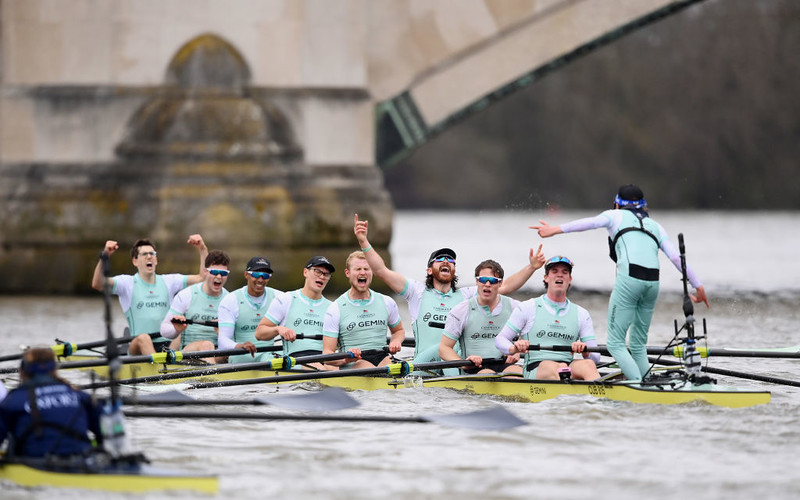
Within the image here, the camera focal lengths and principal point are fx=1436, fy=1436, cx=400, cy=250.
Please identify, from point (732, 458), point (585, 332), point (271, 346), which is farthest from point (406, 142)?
point (732, 458)

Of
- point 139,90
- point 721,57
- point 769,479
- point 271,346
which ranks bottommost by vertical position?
point 769,479

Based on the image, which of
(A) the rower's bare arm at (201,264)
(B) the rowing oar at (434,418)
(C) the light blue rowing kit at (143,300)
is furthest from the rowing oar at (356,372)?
(A) the rower's bare arm at (201,264)

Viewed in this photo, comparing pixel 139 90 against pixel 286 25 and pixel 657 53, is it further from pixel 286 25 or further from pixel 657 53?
pixel 657 53

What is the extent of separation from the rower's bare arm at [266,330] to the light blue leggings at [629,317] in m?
3.06

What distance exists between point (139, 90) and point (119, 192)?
1.47 m

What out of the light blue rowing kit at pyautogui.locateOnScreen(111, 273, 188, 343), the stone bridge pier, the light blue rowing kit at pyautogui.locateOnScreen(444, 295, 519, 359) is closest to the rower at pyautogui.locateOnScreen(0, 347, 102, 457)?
the light blue rowing kit at pyautogui.locateOnScreen(444, 295, 519, 359)

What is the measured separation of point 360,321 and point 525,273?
149 centimetres

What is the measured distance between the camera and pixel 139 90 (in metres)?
20.1

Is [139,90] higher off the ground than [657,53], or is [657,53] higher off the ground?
[657,53]

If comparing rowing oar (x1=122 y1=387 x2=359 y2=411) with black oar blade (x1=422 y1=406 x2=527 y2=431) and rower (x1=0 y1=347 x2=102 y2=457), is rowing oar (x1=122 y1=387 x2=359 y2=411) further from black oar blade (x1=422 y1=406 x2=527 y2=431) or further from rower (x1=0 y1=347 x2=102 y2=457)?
rower (x1=0 y1=347 x2=102 y2=457)

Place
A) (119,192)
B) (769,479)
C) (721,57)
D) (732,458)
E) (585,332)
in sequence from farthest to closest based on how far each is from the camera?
(721,57) → (119,192) → (585,332) → (732,458) → (769,479)

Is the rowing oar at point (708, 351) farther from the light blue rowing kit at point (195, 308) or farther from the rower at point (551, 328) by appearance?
the light blue rowing kit at point (195, 308)

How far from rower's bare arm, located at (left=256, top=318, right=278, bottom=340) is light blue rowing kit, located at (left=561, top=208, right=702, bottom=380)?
3.03 metres

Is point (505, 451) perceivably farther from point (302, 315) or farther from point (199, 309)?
point (199, 309)
